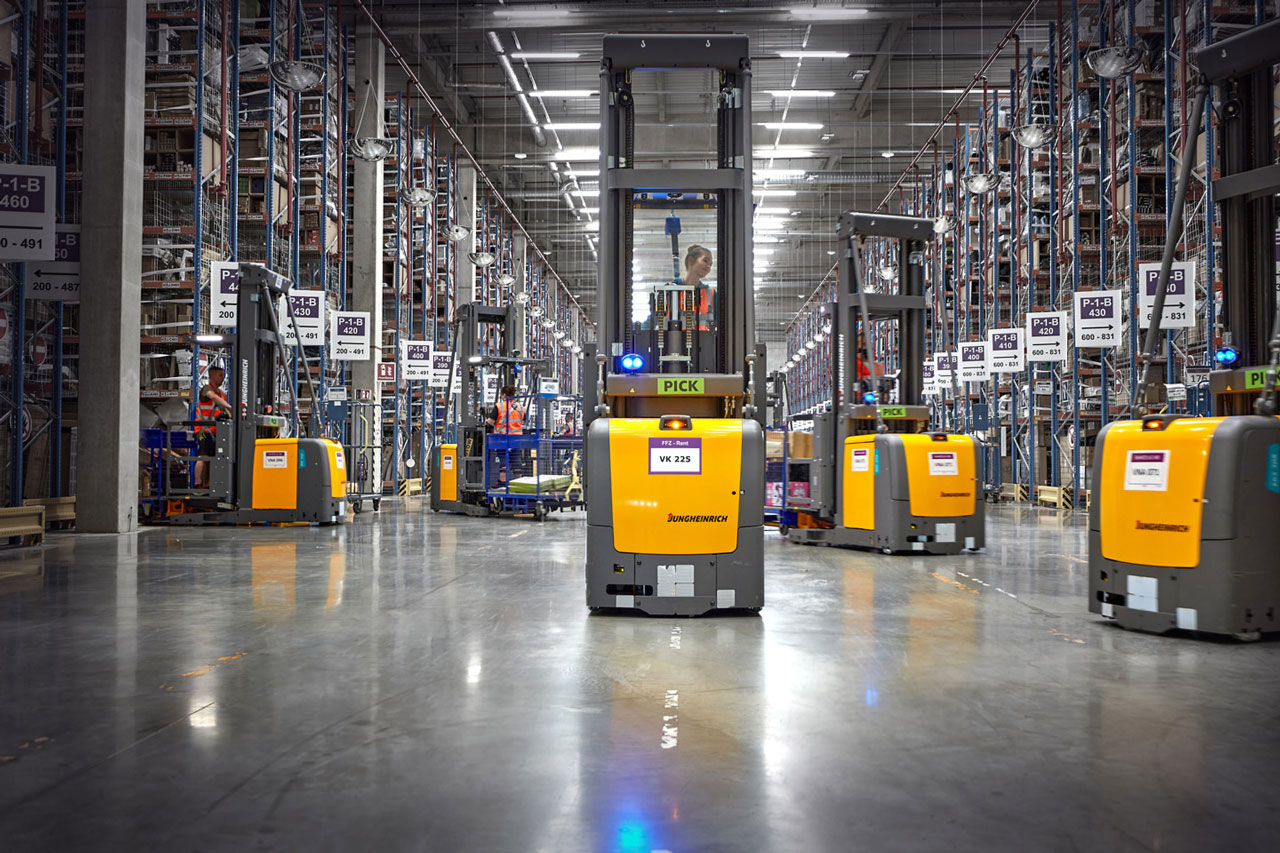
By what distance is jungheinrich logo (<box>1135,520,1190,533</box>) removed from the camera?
5.54 metres

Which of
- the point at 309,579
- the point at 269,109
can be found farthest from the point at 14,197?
the point at 269,109

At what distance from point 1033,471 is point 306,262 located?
16.7 metres

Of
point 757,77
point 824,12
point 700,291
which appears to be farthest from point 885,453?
point 757,77

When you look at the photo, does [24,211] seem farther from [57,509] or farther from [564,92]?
[564,92]

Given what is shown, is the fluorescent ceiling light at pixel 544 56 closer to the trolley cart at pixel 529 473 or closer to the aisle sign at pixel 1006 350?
the trolley cart at pixel 529 473

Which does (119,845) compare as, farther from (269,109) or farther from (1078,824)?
(269,109)

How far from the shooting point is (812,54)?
74.7 feet

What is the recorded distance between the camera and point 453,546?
447 inches

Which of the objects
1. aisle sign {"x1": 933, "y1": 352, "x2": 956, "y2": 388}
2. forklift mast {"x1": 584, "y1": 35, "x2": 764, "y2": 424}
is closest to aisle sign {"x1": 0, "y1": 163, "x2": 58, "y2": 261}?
forklift mast {"x1": 584, "y1": 35, "x2": 764, "y2": 424}

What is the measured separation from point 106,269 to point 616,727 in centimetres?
1167

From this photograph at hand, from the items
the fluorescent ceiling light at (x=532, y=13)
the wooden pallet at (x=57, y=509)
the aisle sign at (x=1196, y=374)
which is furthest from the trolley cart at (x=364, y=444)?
the aisle sign at (x=1196, y=374)

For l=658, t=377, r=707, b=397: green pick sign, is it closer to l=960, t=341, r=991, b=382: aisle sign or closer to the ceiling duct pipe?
l=960, t=341, r=991, b=382: aisle sign

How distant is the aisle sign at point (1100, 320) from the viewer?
16.9m

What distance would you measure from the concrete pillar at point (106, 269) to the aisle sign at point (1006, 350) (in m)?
15.9
